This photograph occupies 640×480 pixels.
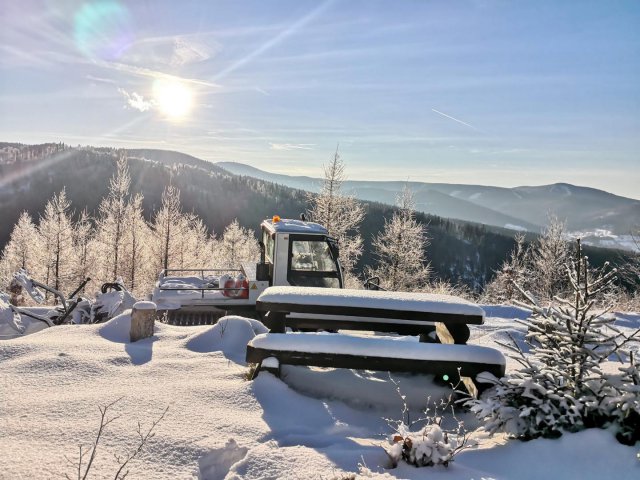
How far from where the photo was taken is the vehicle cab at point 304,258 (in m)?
9.12

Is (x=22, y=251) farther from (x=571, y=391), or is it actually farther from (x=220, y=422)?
(x=571, y=391)

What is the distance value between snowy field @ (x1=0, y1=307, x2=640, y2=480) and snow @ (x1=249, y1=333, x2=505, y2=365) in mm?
402

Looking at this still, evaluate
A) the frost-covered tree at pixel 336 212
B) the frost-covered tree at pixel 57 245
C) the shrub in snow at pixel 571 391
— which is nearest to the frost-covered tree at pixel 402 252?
A: the frost-covered tree at pixel 336 212

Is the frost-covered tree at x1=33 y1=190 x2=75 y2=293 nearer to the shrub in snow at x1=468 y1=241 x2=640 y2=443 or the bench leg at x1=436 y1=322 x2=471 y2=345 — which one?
the bench leg at x1=436 y1=322 x2=471 y2=345

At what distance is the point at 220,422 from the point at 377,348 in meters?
1.80

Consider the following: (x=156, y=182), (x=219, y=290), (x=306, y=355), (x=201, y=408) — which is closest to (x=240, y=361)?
(x=306, y=355)

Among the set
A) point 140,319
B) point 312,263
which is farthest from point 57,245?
point 140,319

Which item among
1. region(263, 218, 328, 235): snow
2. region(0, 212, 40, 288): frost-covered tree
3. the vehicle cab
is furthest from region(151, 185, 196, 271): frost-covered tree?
the vehicle cab

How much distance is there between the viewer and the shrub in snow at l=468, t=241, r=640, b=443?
337cm

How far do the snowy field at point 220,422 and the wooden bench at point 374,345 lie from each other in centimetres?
36

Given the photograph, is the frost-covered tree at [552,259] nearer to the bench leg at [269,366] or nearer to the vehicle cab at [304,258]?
the vehicle cab at [304,258]

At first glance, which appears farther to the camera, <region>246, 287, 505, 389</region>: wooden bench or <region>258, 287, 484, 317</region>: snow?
<region>258, 287, 484, 317</region>: snow

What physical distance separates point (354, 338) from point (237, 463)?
2.06m

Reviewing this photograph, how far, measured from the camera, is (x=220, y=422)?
3689 millimetres
